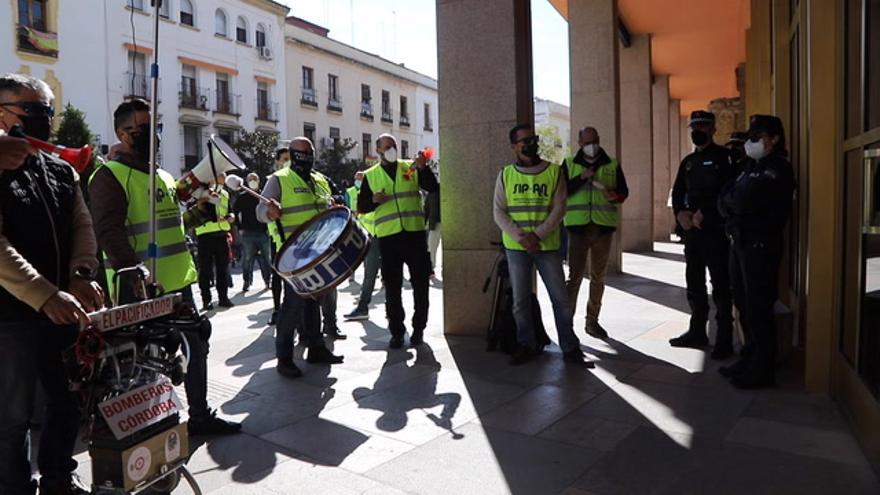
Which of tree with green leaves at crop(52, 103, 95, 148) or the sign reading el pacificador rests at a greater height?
tree with green leaves at crop(52, 103, 95, 148)

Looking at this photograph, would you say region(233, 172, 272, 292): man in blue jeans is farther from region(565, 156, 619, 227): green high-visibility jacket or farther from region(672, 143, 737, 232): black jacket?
region(672, 143, 737, 232): black jacket

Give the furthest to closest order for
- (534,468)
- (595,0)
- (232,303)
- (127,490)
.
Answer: (595,0), (232,303), (534,468), (127,490)

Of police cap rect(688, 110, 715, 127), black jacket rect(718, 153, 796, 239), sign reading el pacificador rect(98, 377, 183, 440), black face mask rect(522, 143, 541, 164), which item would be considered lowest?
sign reading el pacificador rect(98, 377, 183, 440)

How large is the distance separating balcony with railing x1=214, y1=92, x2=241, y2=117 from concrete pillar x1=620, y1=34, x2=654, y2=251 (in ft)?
73.3

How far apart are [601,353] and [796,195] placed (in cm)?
204

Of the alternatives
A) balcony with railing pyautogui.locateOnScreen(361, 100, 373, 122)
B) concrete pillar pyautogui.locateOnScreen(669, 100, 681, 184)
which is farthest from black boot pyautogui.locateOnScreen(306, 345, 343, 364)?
balcony with railing pyautogui.locateOnScreen(361, 100, 373, 122)

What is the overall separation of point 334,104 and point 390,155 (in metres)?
34.6

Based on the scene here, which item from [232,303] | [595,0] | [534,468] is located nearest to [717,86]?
[595,0]

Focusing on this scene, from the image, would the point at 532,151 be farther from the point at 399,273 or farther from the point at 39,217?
the point at 39,217

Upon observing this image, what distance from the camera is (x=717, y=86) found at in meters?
25.4

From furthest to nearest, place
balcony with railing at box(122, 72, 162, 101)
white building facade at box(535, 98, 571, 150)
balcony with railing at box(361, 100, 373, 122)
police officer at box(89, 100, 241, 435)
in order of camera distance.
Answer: white building facade at box(535, 98, 571, 150) < balcony with railing at box(361, 100, 373, 122) < balcony with railing at box(122, 72, 162, 101) < police officer at box(89, 100, 241, 435)

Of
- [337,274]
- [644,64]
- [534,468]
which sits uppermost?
[644,64]

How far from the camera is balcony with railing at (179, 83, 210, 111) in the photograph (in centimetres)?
3109

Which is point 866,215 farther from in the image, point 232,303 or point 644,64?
point 644,64
